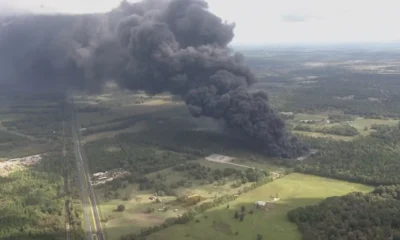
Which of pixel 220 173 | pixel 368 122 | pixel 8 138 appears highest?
pixel 8 138

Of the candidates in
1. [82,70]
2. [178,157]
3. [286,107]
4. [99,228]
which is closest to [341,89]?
[286,107]

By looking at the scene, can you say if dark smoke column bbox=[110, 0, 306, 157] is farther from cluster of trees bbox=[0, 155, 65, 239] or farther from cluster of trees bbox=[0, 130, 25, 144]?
cluster of trees bbox=[0, 155, 65, 239]

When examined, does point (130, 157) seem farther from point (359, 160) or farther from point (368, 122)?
point (368, 122)

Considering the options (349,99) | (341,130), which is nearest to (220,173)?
(341,130)

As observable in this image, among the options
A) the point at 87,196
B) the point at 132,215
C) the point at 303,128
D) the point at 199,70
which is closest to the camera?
the point at 132,215

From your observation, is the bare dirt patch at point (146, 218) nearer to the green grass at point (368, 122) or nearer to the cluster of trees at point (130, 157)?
the cluster of trees at point (130, 157)

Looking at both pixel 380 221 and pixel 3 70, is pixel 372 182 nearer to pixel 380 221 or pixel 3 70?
pixel 380 221
